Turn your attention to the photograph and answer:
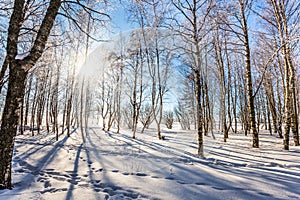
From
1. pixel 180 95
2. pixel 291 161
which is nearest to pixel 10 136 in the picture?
pixel 291 161

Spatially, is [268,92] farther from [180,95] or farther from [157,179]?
[157,179]

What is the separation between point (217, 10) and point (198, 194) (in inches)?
310

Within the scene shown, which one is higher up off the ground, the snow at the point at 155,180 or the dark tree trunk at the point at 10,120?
the dark tree trunk at the point at 10,120

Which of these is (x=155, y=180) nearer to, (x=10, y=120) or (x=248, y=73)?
(x=10, y=120)

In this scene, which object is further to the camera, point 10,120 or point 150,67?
point 150,67

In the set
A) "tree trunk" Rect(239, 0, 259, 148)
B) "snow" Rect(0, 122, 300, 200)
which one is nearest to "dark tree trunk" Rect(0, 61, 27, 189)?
"snow" Rect(0, 122, 300, 200)

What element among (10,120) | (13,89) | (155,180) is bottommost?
(155,180)

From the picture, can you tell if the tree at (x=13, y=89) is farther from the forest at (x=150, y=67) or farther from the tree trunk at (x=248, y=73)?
the tree trunk at (x=248, y=73)

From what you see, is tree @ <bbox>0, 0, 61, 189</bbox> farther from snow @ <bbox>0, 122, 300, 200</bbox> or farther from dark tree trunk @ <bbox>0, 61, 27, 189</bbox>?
snow @ <bbox>0, 122, 300, 200</bbox>

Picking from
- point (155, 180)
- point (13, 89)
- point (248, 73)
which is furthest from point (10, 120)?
point (248, 73)

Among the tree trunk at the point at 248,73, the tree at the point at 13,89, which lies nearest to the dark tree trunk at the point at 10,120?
the tree at the point at 13,89

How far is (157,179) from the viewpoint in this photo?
378 centimetres

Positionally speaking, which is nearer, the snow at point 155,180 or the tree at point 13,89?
the snow at point 155,180

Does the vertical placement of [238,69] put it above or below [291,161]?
above
